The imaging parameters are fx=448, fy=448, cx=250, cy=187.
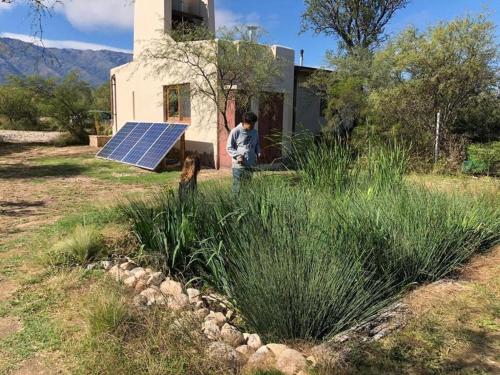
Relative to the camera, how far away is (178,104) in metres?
14.8

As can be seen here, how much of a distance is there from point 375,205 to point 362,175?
1.28m

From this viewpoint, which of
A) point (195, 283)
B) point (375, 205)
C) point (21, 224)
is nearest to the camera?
point (195, 283)

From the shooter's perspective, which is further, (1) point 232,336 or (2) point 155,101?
(2) point 155,101

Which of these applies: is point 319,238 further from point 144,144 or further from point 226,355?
point 144,144

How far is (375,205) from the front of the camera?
457cm

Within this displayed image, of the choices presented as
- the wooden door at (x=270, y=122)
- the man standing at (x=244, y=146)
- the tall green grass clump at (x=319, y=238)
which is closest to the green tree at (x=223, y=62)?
the wooden door at (x=270, y=122)

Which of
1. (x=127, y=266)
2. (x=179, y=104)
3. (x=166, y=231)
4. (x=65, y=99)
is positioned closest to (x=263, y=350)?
(x=166, y=231)

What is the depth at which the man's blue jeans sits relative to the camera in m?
4.98

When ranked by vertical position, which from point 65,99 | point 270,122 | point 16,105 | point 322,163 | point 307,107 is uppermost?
point 65,99

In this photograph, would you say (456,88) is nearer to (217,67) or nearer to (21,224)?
(217,67)

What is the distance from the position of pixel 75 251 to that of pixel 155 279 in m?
1.19

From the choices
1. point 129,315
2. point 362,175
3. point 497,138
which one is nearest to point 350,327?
point 129,315

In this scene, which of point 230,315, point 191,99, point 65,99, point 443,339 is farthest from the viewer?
point 65,99

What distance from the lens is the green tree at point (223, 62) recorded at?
11578 mm
